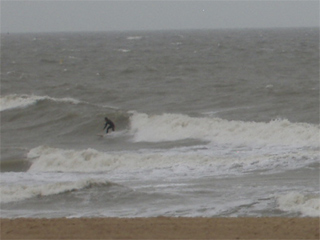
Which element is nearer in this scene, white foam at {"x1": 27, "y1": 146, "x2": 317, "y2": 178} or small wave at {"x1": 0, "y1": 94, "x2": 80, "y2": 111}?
white foam at {"x1": 27, "y1": 146, "x2": 317, "y2": 178}

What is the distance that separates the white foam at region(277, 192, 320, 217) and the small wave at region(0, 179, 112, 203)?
4313mm

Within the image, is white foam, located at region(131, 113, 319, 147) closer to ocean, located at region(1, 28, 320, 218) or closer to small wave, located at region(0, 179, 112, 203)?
ocean, located at region(1, 28, 320, 218)

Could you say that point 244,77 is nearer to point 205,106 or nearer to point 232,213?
point 205,106

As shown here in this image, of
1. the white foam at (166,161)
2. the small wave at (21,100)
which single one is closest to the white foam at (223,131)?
the white foam at (166,161)

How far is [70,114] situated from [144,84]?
12.4 metres

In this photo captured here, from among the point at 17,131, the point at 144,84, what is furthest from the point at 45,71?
the point at 17,131

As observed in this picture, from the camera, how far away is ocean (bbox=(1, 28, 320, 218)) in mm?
13945

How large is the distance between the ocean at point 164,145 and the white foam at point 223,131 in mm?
45

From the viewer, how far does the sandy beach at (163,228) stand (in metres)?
9.26

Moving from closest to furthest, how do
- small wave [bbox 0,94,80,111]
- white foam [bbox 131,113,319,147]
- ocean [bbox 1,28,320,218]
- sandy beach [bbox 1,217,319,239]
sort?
sandy beach [bbox 1,217,319,239] → ocean [bbox 1,28,320,218] → white foam [bbox 131,113,319,147] → small wave [bbox 0,94,80,111]

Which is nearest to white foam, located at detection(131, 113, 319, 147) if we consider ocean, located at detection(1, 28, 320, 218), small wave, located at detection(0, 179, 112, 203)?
ocean, located at detection(1, 28, 320, 218)

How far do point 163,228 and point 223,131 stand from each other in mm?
15538

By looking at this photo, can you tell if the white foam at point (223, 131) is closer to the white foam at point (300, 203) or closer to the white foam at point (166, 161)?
the white foam at point (166, 161)

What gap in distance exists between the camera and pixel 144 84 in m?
44.2
